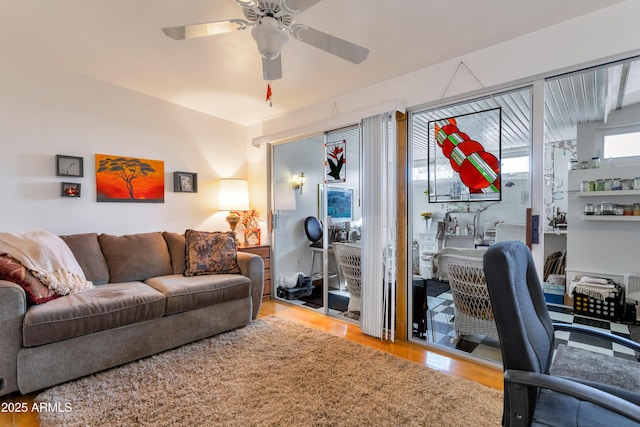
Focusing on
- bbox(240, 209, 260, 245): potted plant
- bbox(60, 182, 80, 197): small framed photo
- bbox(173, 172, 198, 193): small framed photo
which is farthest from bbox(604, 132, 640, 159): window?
bbox(60, 182, 80, 197): small framed photo

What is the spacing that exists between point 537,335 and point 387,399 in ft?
3.41

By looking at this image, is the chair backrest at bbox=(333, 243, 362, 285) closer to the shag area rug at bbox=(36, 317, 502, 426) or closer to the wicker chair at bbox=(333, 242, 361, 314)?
the wicker chair at bbox=(333, 242, 361, 314)

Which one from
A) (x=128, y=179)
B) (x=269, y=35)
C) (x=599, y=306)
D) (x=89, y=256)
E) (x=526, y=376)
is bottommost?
(x=599, y=306)

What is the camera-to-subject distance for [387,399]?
6.00 ft

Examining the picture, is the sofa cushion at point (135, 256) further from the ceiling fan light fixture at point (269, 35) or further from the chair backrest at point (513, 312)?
the chair backrest at point (513, 312)

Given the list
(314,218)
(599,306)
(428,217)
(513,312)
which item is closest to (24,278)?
(513,312)

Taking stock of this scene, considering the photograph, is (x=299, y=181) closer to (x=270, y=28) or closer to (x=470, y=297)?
(x=470, y=297)

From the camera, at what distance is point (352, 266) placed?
3.28 meters

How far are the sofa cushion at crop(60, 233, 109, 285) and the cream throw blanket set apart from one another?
0.18 m

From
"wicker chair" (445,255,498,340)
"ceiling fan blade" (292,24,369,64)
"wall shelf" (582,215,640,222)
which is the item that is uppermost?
"ceiling fan blade" (292,24,369,64)

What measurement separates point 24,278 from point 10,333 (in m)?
0.35

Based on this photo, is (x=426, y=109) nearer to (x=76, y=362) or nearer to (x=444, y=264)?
(x=444, y=264)

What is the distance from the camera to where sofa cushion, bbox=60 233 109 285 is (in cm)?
264

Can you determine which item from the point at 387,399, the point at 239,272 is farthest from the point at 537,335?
the point at 239,272
